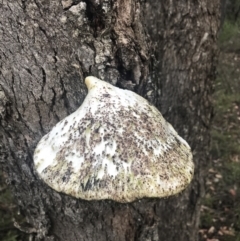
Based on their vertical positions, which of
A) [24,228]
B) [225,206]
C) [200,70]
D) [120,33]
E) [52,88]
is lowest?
[225,206]

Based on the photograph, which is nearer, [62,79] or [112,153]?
[112,153]

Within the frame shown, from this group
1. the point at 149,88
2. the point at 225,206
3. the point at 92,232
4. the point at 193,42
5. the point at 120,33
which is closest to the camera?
the point at 120,33

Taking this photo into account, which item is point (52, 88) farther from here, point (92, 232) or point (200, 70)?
point (200, 70)

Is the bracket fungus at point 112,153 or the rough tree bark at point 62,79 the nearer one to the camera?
the bracket fungus at point 112,153

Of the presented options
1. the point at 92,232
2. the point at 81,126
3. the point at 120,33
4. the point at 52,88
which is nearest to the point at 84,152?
the point at 81,126

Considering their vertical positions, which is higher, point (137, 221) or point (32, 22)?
point (32, 22)

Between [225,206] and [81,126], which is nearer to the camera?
[81,126]

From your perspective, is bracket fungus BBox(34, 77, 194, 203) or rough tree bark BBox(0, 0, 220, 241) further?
rough tree bark BBox(0, 0, 220, 241)

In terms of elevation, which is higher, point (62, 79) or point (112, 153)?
point (62, 79)
